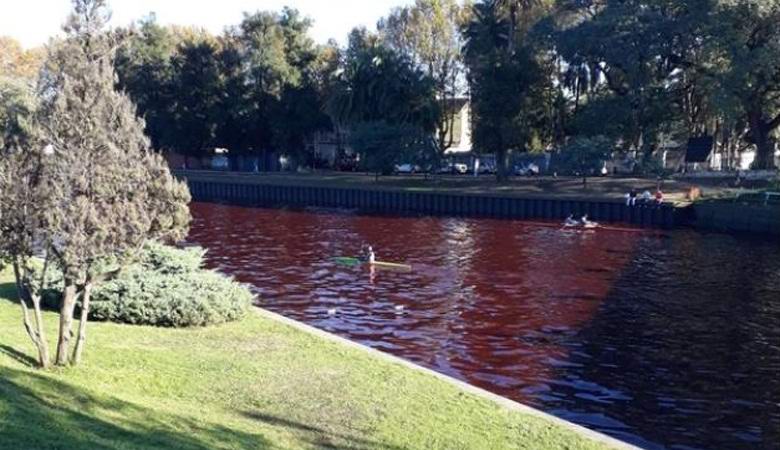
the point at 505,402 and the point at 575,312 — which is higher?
the point at 505,402

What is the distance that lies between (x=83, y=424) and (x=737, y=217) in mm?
52114

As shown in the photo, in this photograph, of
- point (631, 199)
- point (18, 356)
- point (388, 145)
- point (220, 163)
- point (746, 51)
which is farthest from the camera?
point (220, 163)

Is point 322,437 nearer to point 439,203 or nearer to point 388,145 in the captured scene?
point 439,203

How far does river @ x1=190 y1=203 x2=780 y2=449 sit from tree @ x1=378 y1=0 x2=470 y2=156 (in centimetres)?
3941

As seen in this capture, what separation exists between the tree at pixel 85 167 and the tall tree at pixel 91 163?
0.02 meters

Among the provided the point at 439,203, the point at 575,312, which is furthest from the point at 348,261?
the point at 439,203

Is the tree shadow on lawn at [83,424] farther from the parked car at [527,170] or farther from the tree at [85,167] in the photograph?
the parked car at [527,170]

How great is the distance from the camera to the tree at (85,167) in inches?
527

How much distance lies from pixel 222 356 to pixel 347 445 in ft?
17.8

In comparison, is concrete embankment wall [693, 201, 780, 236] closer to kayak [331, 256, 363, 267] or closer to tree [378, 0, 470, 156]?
kayak [331, 256, 363, 267]

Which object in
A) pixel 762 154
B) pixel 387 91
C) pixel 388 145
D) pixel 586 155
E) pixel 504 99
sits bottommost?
pixel 586 155

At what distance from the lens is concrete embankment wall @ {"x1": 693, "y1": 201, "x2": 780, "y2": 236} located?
53.2 metres

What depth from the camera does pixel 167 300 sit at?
19.7 metres

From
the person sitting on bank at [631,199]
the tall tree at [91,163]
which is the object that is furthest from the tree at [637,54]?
the tall tree at [91,163]
